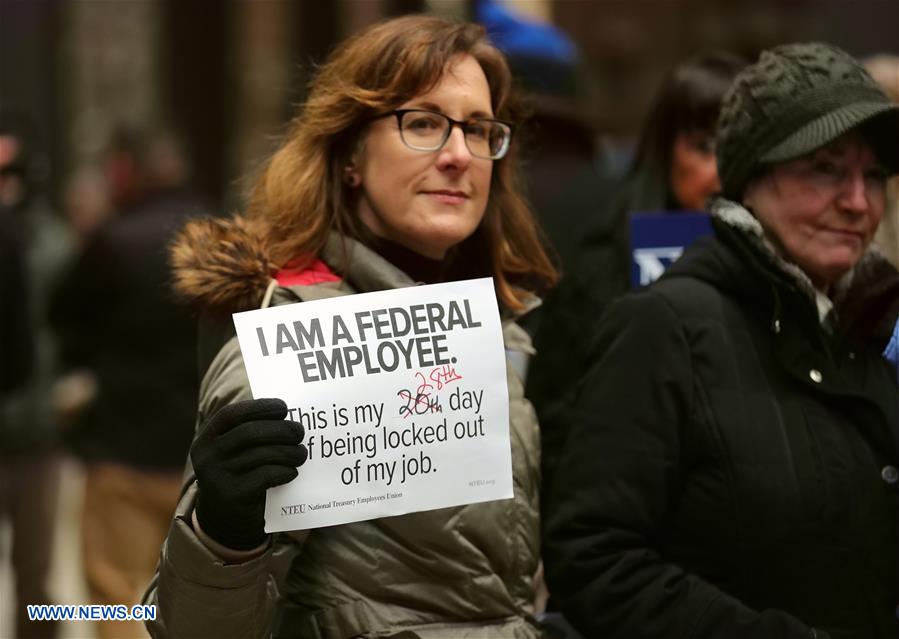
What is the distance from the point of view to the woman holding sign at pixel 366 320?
7.95 ft

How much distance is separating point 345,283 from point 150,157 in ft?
12.6

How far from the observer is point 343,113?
2814 mm

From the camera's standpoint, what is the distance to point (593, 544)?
8.95 ft

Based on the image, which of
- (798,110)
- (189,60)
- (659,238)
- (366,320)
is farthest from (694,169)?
(189,60)

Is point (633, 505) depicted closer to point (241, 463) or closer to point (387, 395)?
point (387, 395)

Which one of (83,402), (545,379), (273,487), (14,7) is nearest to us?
(273,487)

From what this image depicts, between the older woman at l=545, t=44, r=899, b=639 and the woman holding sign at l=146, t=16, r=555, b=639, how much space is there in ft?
0.58

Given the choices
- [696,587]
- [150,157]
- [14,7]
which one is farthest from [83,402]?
[14,7]

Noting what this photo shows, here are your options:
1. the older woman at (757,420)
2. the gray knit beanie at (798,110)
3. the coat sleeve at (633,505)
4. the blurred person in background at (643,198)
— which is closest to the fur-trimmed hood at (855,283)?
the older woman at (757,420)

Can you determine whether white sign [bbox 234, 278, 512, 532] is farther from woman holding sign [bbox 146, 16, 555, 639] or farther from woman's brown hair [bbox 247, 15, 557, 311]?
woman's brown hair [bbox 247, 15, 557, 311]

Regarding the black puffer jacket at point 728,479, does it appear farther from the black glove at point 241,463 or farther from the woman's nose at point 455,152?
the black glove at point 241,463

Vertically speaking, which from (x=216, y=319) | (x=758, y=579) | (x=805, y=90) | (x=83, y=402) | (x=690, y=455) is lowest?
(x=83, y=402)

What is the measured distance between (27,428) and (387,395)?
3.79 meters

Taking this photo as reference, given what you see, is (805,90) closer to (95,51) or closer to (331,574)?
(331,574)
